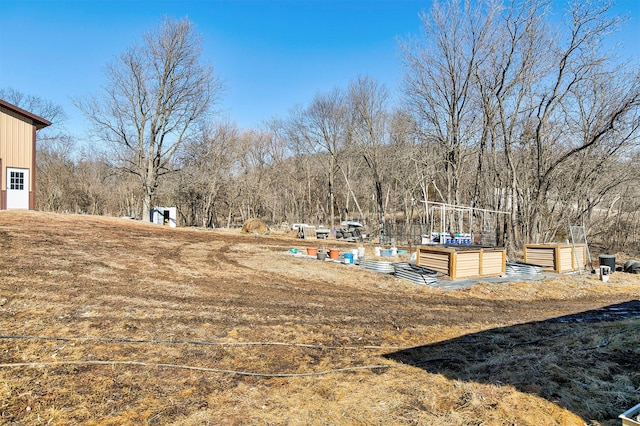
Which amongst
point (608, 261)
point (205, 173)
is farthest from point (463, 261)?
point (205, 173)

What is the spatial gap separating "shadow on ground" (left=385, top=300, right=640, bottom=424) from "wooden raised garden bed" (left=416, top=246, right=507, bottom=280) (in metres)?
4.50

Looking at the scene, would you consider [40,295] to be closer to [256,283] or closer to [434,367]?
[256,283]

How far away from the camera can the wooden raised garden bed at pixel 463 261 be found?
38.9 feet

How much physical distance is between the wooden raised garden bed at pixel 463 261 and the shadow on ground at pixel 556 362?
450 centimetres

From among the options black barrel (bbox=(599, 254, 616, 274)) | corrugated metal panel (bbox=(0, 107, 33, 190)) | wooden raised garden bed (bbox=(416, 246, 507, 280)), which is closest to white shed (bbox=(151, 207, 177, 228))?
corrugated metal panel (bbox=(0, 107, 33, 190))

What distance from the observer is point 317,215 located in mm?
42594

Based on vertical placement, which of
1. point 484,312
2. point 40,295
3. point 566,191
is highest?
point 566,191

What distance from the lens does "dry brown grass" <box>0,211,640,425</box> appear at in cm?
364

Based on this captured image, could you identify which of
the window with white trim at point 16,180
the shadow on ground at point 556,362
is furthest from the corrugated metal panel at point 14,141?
the shadow on ground at point 556,362

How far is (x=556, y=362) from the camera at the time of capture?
4816mm

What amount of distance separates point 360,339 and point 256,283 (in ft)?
15.1

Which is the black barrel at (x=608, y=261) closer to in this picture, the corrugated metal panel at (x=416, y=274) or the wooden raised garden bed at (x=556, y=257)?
the wooden raised garden bed at (x=556, y=257)

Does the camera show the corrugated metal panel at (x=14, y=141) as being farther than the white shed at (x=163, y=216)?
No

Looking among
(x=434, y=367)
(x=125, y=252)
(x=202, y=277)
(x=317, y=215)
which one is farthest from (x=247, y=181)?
(x=434, y=367)
